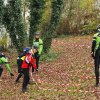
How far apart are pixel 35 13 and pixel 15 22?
4.82 feet

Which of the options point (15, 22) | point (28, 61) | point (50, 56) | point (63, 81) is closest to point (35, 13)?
point (15, 22)

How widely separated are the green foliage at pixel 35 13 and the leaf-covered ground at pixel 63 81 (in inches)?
102

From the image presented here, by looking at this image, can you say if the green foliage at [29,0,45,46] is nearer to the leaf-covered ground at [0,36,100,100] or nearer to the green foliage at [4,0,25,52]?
the green foliage at [4,0,25,52]

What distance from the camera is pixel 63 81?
17.6 m

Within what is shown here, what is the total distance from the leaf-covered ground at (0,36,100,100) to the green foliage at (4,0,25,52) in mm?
1589

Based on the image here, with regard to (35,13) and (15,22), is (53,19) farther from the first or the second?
(15,22)

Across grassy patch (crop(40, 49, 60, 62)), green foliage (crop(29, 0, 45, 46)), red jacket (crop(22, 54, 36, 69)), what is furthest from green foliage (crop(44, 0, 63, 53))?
red jacket (crop(22, 54, 36, 69))

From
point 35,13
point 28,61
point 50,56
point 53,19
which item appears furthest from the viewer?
point 53,19

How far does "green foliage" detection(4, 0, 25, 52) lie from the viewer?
24469 millimetres

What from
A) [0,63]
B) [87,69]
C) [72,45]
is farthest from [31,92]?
[72,45]

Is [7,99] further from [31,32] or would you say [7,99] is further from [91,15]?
[91,15]

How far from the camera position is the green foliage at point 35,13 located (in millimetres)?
25031

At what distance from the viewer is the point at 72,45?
1268 inches

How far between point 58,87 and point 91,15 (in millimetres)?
23799
